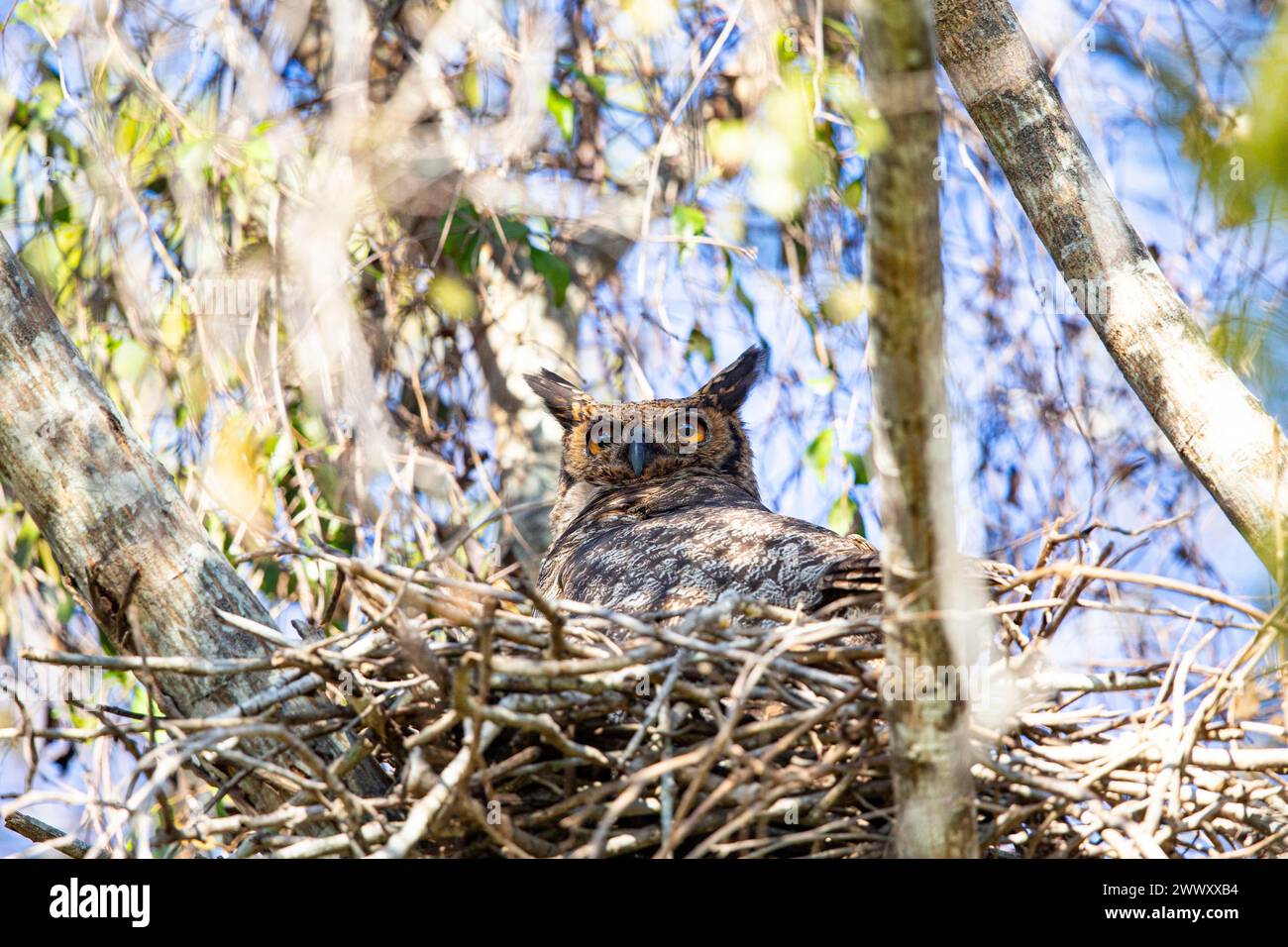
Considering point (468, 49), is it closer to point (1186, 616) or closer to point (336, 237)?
point (336, 237)

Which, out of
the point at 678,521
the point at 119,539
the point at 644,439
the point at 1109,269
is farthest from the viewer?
the point at 644,439

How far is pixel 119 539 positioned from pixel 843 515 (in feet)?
7.83

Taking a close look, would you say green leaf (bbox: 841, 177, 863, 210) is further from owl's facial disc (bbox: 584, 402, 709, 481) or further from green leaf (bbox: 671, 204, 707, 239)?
owl's facial disc (bbox: 584, 402, 709, 481)

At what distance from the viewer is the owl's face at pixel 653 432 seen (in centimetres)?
413

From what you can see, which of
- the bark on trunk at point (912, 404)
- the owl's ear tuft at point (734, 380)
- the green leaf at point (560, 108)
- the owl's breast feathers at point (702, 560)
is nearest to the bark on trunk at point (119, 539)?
the owl's breast feathers at point (702, 560)

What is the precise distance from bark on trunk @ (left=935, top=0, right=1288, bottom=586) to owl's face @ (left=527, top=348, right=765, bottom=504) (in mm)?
1662

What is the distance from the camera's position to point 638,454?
407cm

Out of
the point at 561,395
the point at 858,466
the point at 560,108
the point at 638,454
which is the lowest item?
the point at 858,466

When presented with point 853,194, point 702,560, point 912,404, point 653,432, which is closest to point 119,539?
point 702,560

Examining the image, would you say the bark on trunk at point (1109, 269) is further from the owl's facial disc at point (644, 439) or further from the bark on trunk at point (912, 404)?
the owl's facial disc at point (644, 439)

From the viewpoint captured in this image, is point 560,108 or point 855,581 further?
point 560,108

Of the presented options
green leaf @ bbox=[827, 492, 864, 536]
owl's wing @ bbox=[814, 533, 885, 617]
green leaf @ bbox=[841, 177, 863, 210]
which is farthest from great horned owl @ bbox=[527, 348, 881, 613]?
green leaf @ bbox=[841, 177, 863, 210]

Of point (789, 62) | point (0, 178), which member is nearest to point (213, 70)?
point (0, 178)

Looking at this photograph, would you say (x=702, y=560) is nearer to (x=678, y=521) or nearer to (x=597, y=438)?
(x=678, y=521)
